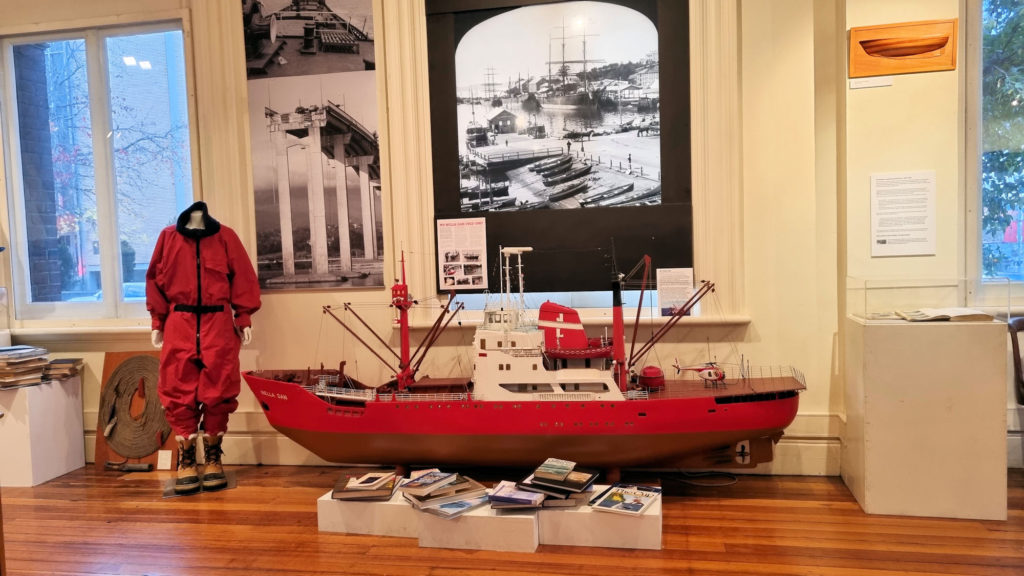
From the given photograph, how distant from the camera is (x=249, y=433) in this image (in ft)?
12.9

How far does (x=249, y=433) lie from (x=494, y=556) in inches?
78.4

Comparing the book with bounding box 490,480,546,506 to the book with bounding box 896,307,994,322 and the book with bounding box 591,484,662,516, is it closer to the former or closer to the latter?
the book with bounding box 591,484,662,516

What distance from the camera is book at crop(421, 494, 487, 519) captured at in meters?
2.69

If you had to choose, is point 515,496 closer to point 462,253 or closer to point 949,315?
point 462,253

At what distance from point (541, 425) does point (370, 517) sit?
0.86 metres

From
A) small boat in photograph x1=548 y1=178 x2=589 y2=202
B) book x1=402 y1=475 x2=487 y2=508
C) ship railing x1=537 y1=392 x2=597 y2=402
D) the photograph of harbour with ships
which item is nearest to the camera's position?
book x1=402 y1=475 x2=487 y2=508

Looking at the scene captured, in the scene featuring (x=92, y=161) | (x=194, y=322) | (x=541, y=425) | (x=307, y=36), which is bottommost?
(x=541, y=425)

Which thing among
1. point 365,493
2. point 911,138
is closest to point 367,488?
point 365,493

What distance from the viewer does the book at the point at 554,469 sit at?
110 inches

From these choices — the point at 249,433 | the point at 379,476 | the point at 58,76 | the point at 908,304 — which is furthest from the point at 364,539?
the point at 58,76

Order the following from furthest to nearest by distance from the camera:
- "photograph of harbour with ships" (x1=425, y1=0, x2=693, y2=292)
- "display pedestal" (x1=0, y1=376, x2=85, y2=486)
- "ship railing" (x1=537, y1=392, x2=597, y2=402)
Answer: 1. "display pedestal" (x1=0, y1=376, x2=85, y2=486)
2. "photograph of harbour with ships" (x1=425, y1=0, x2=693, y2=292)
3. "ship railing" (x1=537, y1=392, x2=597, y2=402)

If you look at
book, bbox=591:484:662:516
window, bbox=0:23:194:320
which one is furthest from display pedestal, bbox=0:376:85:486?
book, bbox=591:484:662:516

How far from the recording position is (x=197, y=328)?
3463 mm

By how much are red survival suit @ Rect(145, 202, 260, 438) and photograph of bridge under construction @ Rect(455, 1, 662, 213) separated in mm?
1371
